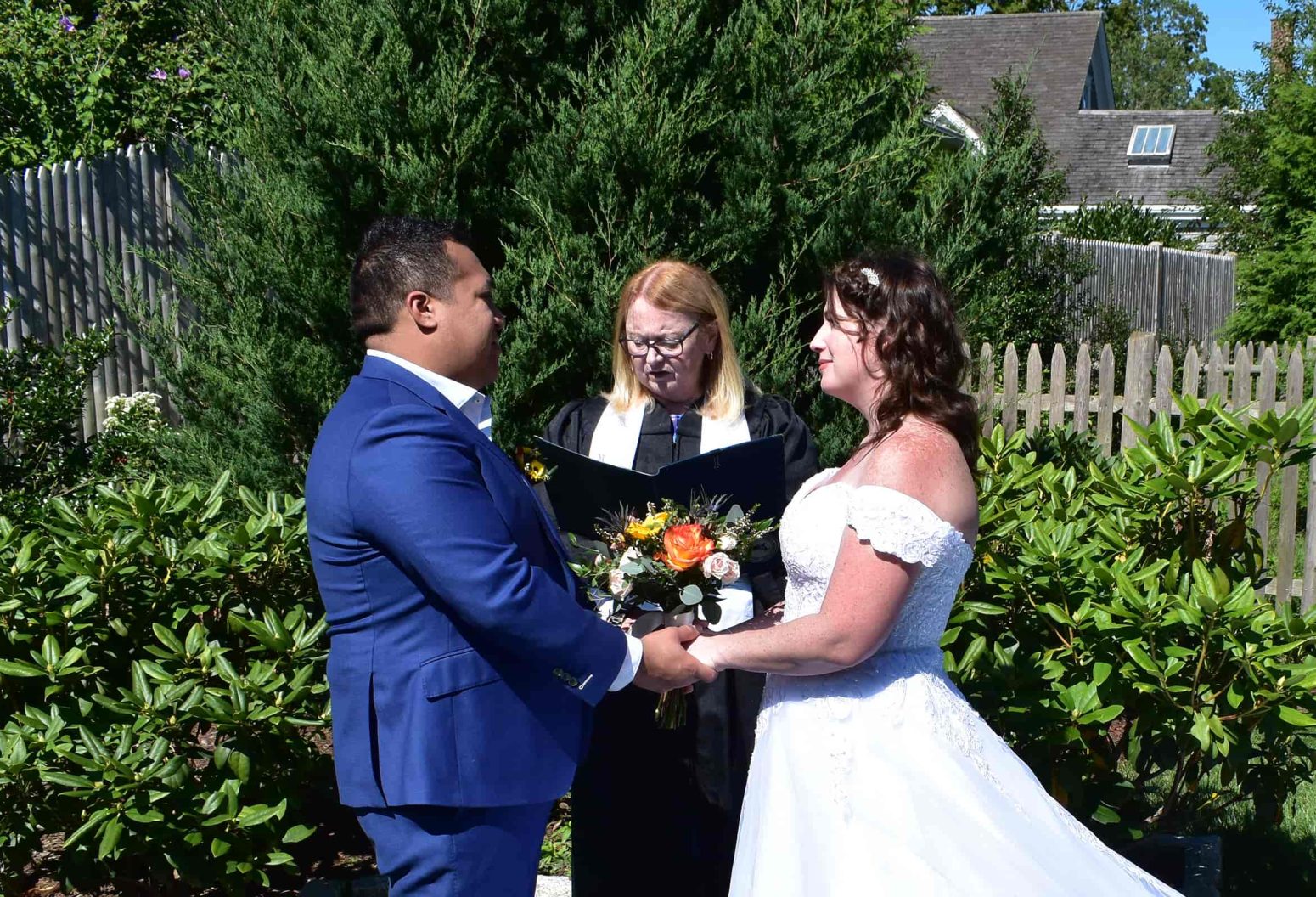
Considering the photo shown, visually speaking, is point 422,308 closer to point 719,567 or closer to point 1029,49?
point 719,567

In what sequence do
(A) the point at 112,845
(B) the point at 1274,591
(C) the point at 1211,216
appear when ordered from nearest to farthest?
(A) the point at 112,845 → (B) the point at 1274,591 → (C) the point at 1211,216

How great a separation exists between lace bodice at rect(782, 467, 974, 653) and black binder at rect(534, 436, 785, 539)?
190 millimetres

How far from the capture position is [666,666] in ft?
8.77

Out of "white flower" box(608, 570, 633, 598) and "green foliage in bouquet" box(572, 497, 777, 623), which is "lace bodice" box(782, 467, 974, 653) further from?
"white flower" box(608, 570, 633, 598)

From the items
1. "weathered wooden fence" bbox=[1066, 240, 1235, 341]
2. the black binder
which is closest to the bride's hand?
the black binder

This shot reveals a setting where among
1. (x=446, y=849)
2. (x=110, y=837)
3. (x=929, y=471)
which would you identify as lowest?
(x=110, y=837)

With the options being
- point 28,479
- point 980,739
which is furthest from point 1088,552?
point 28,479

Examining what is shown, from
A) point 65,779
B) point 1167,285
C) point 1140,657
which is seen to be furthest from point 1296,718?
point 1167,285

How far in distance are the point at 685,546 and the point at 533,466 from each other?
80cm

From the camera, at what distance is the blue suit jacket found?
2281 millimetres

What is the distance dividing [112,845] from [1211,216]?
19933 millimetres

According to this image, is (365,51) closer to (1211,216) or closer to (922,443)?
(922,443)

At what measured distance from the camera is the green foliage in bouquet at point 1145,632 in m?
3.29

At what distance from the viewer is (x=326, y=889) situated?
3.66 meters
